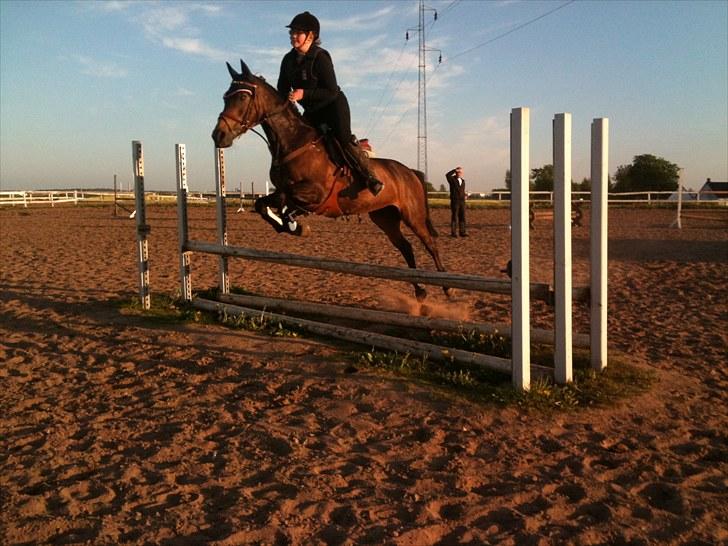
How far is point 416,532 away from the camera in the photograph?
8.95 feet

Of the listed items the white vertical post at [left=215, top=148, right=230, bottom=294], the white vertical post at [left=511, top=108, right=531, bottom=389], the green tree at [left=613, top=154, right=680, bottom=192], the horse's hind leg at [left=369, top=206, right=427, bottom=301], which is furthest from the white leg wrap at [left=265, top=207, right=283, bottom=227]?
the green tree at [left=613, top=154, right=680, bottom=192]

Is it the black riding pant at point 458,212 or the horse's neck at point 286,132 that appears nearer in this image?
the horse's neck at point 286,132

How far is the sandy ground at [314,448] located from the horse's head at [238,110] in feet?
6.35

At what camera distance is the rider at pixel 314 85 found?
564 cm

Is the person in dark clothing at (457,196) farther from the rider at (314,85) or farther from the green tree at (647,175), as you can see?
the green tree at (647,175)

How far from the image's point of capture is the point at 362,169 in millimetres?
6238

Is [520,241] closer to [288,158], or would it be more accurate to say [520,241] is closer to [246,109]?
[288,158]

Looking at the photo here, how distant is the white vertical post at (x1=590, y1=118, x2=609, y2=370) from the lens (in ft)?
15.1

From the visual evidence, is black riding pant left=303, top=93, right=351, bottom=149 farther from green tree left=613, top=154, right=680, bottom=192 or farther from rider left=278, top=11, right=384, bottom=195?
green tree left=613, top=154, right=680, bottom=192

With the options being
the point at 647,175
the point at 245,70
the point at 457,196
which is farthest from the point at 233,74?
the point at 647,175

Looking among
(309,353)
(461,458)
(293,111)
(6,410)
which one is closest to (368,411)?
(461,458)

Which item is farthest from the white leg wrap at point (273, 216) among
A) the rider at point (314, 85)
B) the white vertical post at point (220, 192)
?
the white vertical post at point (220, 192)

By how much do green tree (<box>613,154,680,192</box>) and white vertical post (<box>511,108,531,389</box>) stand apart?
225ft

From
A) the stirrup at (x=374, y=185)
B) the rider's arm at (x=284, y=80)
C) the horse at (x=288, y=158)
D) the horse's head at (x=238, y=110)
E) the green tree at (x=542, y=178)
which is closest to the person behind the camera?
the horse's head at (x=238, y=110)
